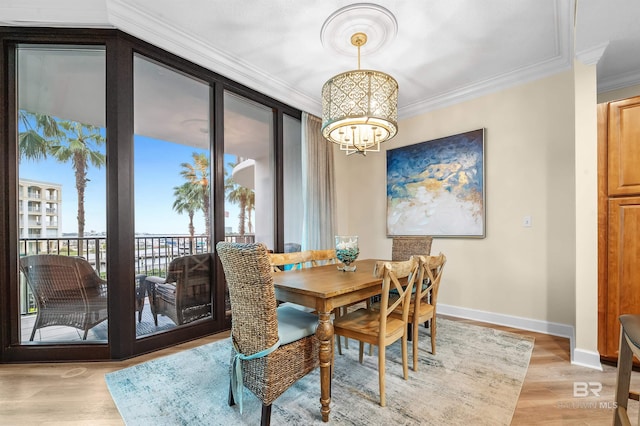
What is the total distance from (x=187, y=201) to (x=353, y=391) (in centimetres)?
229

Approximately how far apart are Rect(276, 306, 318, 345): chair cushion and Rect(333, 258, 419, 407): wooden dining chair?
242 mm

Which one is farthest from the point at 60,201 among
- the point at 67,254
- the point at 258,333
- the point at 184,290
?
the point at 258,333

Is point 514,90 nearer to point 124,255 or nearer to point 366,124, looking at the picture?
point 366,124

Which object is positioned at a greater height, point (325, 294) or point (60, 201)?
point (60, 201)

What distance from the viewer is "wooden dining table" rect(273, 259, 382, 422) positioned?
5.05 ft

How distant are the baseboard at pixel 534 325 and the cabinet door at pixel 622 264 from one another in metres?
0.13

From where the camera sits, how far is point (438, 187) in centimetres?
355

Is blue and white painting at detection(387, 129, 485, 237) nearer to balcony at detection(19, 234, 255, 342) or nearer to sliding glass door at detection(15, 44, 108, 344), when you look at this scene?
balcony at detection(19, 234, 255, 342)

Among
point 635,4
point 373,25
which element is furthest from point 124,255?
point 635,4

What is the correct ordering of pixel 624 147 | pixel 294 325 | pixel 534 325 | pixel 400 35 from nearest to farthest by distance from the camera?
pixel 294 325 < pixel 624 147 < pixel 400 35 < pixel 534 325

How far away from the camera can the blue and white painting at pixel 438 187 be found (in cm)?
329

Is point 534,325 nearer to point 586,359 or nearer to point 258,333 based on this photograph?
point 586,359

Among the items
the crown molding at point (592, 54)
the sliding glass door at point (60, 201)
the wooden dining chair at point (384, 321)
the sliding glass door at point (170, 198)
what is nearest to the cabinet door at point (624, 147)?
the crown molding at point (592, 54)

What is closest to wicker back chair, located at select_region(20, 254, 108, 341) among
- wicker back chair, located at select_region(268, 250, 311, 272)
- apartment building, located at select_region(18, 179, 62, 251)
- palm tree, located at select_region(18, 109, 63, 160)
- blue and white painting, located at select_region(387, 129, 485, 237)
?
apartment building, located at select_region(18, 179, 62, 251)
